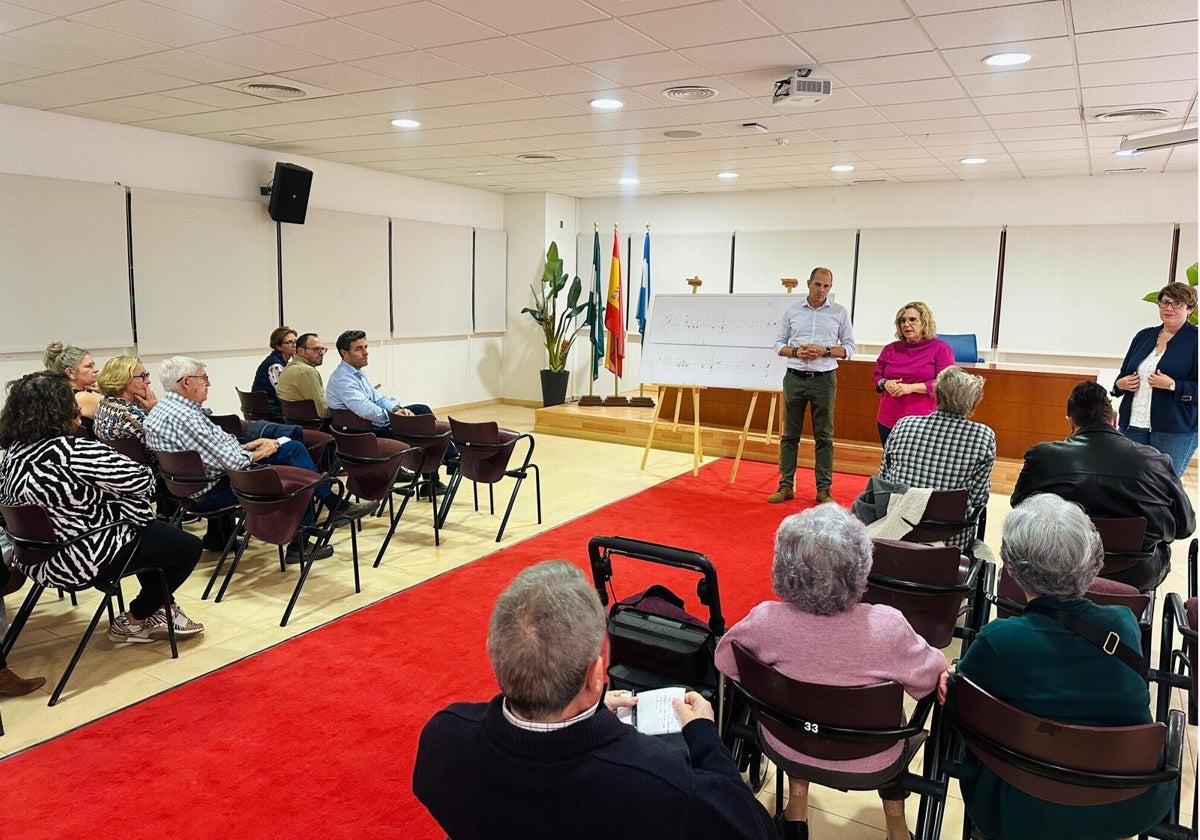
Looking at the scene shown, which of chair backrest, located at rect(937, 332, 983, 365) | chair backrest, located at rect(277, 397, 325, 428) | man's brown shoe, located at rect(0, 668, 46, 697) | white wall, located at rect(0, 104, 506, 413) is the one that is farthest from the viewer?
chair backrest, located at rect(937, 332, 983, 365)

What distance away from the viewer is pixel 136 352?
709 centimetres

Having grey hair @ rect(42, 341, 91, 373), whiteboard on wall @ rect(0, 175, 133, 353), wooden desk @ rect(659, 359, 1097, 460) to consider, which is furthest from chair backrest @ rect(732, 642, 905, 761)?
whiteboard on wall @ rect(0, 175, 133, 353)

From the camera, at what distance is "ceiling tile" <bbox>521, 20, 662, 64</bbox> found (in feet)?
13.1

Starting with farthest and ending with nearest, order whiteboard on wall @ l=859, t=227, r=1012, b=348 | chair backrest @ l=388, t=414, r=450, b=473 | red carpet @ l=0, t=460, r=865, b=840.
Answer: whiteboard on wall @ l=859, t=227, r=1012, b=348 < chair backrest @ l=388, t=414, r=450, b=473 < red carpet @ l=0, t=460, r=865, b=840

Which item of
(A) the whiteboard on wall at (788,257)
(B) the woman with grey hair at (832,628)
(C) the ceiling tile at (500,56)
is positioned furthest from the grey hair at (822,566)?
(A) the whiteboard on wall at (788,257)

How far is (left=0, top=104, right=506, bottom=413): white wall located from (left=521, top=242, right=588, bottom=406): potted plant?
96cm

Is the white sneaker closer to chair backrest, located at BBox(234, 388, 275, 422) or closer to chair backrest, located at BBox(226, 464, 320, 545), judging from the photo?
chair backrest, located at BBox(226, 464, 320, 545)

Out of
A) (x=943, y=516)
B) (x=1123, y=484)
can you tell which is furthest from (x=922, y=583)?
(x=1123, y=484)

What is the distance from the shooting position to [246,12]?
3.82m

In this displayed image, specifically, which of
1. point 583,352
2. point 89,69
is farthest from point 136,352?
point 583,352

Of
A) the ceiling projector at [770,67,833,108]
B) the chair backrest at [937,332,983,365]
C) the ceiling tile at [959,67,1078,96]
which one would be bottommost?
the chair backrest at [937,332,983,365]

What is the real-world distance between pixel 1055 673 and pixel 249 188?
807cm

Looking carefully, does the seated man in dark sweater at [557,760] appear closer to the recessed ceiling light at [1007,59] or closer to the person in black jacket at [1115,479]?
the person in black jacket at [1115,479]

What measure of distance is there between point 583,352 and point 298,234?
176 inches
